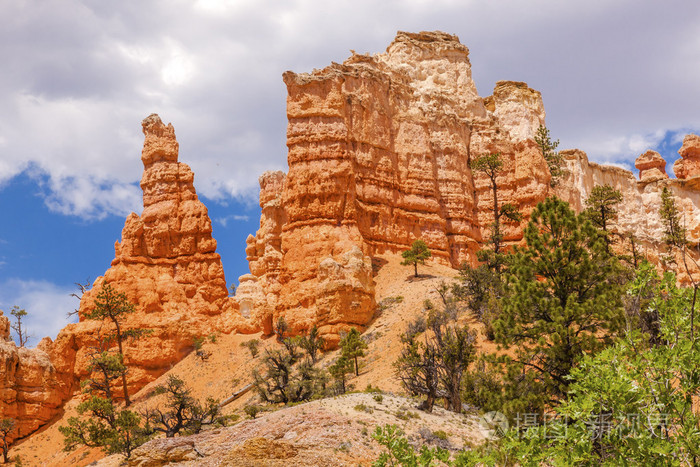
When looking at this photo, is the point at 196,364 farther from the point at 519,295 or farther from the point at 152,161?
the point at 519,295

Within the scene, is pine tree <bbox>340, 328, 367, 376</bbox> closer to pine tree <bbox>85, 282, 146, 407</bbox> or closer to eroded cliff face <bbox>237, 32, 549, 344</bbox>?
eroded cliff face <bbox>237, 32, 549, 344</bbox>

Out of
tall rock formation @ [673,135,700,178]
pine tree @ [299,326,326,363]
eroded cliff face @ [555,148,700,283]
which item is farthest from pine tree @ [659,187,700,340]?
tall rock formation @ [673,135,700,178]

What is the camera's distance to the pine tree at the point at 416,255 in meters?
43.3

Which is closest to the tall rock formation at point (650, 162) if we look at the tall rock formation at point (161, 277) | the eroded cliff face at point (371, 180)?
the eroded cliff face at point (371, 180)

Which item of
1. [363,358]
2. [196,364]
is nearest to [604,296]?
[363,358]

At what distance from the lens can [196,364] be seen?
4238 centimetres

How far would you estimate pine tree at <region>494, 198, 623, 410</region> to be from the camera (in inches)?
688

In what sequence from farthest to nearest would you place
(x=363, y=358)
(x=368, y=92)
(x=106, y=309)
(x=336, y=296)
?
(x=368, y=92) < (x=106, y=309) < (x=336, y=296) < (x=363, y=358)

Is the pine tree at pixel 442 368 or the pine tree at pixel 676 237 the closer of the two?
the pine tree at pixel 676 237

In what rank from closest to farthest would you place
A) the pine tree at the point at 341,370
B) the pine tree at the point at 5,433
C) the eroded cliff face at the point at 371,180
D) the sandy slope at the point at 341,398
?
the sandy slope at the point at 341,398, the pine tree at the point at 341,370, the pine tree at the point at 5,433, the eroded cliff face at the point at 371,180

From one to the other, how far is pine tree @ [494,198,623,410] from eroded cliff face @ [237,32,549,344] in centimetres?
1921

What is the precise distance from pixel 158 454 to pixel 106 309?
25756mm

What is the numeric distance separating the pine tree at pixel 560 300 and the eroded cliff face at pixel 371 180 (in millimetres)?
19209

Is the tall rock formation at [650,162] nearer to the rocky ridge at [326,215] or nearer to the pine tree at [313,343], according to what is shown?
the rocky ridge at [326,215]
